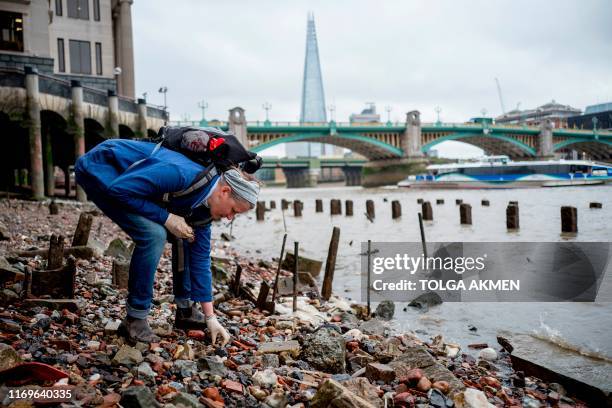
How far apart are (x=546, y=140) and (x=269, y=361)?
267 ft

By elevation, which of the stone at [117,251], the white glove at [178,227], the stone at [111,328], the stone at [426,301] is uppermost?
the white glove at [178,227]

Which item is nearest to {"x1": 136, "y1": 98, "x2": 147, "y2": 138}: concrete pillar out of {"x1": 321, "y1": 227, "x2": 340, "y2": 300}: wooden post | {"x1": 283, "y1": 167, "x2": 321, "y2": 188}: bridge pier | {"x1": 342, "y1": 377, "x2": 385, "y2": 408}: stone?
{"x1": 321, "y1": 227, "x2": 340, "y2": 300}: wooden post

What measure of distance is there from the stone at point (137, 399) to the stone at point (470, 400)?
192cm

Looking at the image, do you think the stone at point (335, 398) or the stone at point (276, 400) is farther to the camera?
the stone at point (276, 400)

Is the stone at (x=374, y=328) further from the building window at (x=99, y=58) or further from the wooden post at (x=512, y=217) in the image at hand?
the building window at (x=99, y=58)

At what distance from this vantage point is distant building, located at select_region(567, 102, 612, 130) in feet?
383

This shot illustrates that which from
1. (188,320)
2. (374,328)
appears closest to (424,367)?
(374,328)

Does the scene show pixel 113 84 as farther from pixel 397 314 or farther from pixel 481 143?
pixel 481 143

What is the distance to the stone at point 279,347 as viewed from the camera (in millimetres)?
3793

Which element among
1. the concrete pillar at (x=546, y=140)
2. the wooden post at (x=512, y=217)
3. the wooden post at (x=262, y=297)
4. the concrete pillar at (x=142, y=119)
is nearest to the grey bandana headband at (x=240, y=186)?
the wooden post at (x=262, y=297)

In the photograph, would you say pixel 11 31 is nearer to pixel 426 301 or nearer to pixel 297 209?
pixel 297 209

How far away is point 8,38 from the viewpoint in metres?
23.0

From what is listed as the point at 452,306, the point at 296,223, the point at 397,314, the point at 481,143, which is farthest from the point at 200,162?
the point at 481,143

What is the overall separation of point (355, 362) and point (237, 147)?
6.06 ft
